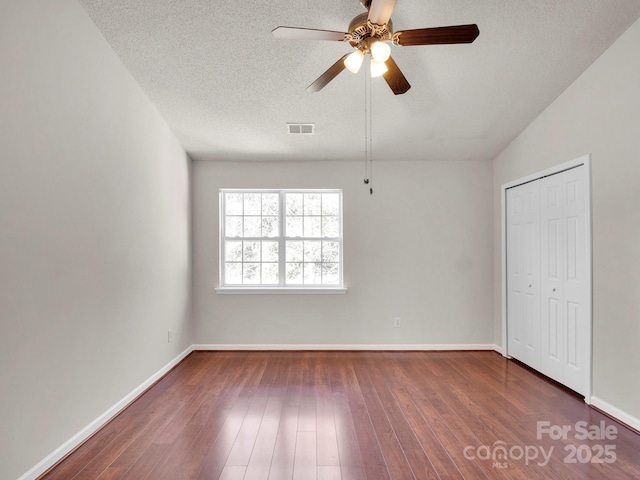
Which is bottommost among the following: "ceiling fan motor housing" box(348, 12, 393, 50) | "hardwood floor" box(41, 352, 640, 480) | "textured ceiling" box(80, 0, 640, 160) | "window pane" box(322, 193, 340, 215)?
"hardwood floor" box(41, 352, 640, 480)

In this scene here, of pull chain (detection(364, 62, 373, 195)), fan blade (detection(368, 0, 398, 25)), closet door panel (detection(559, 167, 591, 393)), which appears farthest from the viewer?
pull chain (detection(364, 62, 373, 195))

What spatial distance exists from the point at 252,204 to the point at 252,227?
31 cm

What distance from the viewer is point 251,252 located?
4.93m

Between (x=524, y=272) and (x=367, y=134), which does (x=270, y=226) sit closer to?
(x=367, y=134)

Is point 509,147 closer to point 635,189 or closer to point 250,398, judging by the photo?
point 635,189

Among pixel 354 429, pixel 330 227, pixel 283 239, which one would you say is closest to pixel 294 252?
pixel 283 239

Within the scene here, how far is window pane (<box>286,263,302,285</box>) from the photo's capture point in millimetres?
4906

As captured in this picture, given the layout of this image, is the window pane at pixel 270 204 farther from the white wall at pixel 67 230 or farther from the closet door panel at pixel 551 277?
the closet door panel at pixel 551 277

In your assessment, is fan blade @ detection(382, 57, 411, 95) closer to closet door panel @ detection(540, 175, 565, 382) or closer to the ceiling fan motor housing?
the ceiling fan motor housing

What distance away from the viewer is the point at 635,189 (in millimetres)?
2688

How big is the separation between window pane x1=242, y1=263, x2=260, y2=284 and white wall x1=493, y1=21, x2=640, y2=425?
3.62 meters

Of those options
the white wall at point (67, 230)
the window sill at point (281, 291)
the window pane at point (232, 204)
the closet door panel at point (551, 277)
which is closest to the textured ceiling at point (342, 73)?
the white wall at point (67, 230)

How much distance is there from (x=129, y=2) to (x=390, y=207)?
3.40 m

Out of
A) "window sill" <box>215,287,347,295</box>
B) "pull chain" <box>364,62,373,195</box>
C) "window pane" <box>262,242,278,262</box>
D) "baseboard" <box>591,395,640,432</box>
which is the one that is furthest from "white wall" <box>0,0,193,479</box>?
"baseboard" <box>591,395,640,432</box>
